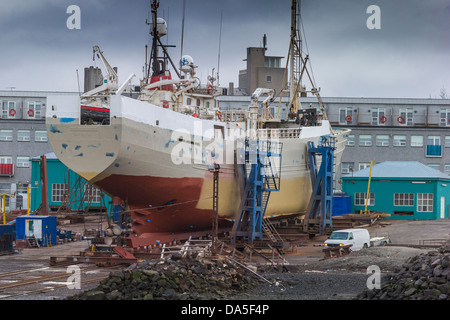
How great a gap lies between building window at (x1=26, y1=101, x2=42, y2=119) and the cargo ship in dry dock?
30317mm

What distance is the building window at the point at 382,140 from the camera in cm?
7269

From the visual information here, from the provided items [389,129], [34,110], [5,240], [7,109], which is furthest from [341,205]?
[7,109]

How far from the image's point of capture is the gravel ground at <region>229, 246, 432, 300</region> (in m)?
23.9

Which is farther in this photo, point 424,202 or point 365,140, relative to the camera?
point 365,140

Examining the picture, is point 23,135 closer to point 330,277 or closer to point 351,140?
point 351,140

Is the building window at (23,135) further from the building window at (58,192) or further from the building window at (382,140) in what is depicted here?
the building window at (382,140)

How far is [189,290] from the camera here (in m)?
23.2

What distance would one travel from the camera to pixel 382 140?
72.8m

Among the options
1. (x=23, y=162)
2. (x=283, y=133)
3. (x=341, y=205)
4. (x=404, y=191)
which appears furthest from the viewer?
(x=23, y=162)

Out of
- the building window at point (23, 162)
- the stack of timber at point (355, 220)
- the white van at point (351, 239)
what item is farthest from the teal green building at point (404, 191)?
the building window at point (23, 162)

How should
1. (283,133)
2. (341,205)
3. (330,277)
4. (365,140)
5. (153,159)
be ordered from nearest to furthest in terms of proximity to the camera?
(330,277) → (153,159) → (283,133) → (341,205) → (365,140)

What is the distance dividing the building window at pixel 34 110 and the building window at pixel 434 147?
125 ft

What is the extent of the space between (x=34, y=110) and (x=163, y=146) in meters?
39.4

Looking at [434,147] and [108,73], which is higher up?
[108,73]
